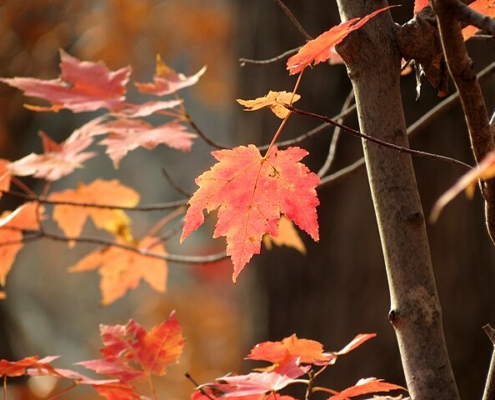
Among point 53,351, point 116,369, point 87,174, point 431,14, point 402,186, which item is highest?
point 87,174

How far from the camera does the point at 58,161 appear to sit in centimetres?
104

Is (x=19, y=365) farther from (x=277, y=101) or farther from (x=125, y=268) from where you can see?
(x=125, y=268)

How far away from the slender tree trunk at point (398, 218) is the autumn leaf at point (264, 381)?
3.7 inches

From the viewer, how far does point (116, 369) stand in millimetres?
702

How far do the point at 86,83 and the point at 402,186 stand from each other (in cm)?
53

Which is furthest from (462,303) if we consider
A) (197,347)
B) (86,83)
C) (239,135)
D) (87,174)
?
(87,174)

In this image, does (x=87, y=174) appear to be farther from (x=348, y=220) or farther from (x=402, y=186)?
(x=402, y=186)

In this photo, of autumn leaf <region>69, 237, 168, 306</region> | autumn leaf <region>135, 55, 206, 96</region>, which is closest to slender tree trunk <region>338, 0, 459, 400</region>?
autumn leaf <region>135, 55, 206, 96</region>

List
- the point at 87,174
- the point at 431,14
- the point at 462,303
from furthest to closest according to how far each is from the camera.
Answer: the point at 87,174
the point at 462,303
the point at 431,14

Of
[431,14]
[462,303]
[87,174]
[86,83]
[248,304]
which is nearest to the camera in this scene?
[431,14]

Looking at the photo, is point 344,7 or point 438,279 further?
point 438,279

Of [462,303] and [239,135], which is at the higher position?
[239,135]

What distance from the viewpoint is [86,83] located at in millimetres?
985

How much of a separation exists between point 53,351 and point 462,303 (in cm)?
375
